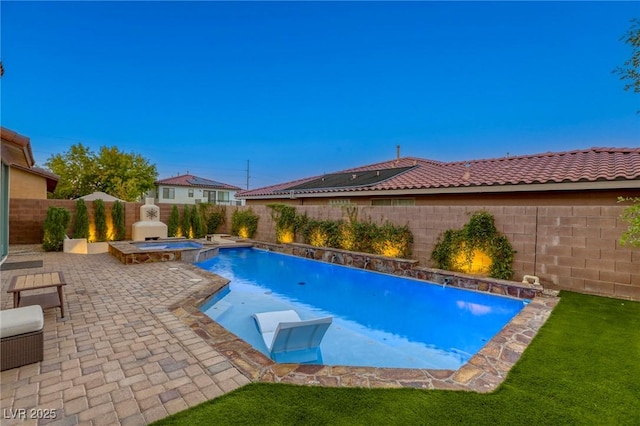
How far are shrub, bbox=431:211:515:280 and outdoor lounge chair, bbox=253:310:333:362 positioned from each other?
6.14 metres

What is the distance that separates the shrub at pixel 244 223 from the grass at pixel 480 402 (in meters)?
15.8

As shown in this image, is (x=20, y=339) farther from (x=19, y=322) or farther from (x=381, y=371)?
(x=381, y=371)

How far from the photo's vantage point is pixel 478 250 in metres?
9.45

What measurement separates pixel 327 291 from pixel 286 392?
6.44m

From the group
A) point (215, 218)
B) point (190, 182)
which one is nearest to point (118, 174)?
point (190, 182)

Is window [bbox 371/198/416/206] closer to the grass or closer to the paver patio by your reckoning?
the grass

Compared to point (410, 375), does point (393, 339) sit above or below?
below

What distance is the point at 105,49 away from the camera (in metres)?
17.8

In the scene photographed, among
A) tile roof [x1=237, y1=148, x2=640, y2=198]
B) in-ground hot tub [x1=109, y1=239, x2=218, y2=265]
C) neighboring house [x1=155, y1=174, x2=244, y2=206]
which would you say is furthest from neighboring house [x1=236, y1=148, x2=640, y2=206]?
neighboring house [x1=155, y1=174, x2=244, y2=206]

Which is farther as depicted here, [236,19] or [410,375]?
[236,19]

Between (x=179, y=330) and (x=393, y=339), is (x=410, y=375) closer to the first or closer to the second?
(x=393, y=339)

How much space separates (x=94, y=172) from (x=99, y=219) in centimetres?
1775

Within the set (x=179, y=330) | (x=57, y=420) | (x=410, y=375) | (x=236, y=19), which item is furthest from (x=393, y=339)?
(x=236, y=19)

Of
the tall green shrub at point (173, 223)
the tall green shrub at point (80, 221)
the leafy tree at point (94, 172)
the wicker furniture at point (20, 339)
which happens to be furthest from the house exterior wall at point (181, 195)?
the wicker furniture at point (20, 339)
